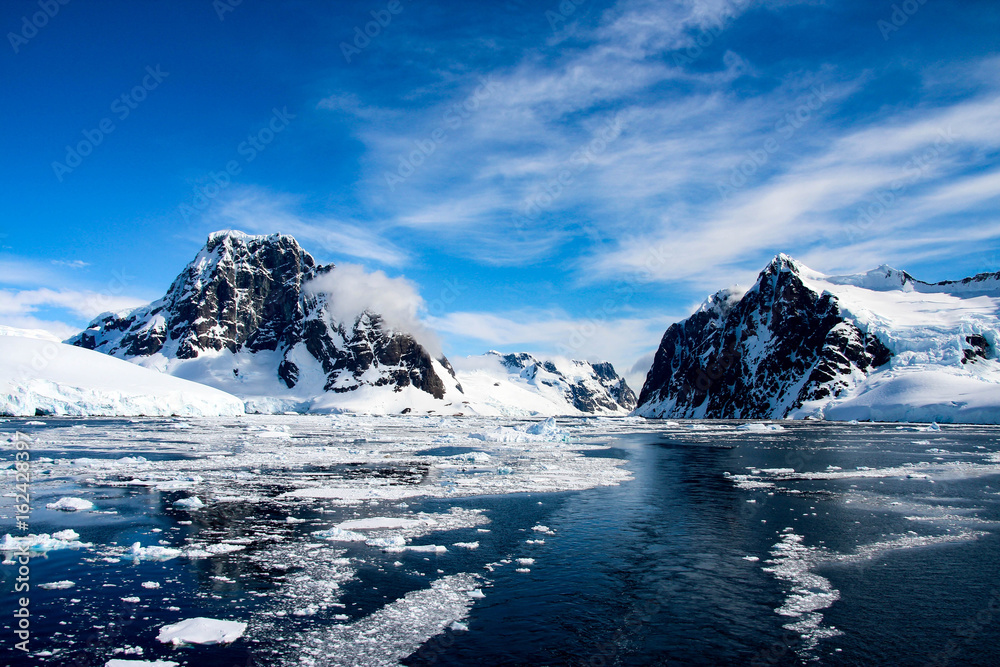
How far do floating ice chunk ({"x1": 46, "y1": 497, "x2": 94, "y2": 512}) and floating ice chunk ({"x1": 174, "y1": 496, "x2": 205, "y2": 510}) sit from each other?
314 cm

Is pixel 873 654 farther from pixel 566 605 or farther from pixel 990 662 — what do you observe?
pixel 566 605

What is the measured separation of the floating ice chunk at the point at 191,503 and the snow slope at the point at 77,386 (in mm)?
90182

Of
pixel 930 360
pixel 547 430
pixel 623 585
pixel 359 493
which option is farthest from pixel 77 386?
pixel 930 360

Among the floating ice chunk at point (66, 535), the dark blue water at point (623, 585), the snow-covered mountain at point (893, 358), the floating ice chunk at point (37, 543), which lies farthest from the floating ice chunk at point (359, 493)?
the snow-covered mountain at point (893, 358)

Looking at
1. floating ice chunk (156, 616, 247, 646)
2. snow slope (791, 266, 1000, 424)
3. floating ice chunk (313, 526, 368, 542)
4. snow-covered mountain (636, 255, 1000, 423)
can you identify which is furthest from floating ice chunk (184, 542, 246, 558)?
snow-covered mountain (636, 255, 1000, 423)

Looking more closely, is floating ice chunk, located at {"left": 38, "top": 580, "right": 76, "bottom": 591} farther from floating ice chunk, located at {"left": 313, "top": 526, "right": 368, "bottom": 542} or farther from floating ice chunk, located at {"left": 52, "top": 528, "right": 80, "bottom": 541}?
floating ice chunk, located at {"left": 313, "top": 526, "right": 368, "bottom": 542}

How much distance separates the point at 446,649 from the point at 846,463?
41327mm

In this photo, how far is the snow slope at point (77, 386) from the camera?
90938mm

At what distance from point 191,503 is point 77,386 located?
3733 inches

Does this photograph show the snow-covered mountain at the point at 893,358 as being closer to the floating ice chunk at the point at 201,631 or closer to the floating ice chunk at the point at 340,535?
the floating ice chunk at the point at 340,535

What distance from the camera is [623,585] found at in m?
14.2

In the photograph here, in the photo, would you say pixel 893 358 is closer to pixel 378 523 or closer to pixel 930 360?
pixel 930 360

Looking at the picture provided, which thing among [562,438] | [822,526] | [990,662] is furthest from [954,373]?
[990,662]

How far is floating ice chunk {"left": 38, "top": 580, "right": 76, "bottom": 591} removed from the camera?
13.2 metres
